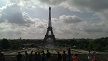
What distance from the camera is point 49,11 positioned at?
14062 centimetres

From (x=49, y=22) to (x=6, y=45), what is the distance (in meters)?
40.6

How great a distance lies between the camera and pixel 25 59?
22859mm

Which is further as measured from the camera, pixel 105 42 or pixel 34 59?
pixel 105 42

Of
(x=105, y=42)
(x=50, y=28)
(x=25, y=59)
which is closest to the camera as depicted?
(x=25, y=59)

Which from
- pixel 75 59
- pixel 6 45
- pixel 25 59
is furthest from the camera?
pixel 6 45

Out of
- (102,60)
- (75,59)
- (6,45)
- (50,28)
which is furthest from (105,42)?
(75,59)

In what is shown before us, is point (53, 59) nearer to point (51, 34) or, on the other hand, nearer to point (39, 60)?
point (39, 60)

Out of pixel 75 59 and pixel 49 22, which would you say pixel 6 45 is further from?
pixel 75 59

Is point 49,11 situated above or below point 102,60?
above

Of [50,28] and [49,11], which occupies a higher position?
[49,11]

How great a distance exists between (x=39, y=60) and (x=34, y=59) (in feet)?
2.81

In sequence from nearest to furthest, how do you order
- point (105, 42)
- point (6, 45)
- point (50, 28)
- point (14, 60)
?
point (14, 60) → point (6, 45) → point (105, 42) → point (50, 28)

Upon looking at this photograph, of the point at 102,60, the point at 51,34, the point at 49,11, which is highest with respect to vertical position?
the point at 49,11

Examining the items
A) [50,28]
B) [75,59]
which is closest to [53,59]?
[75,59]
